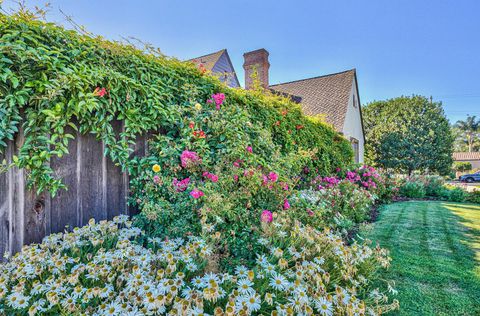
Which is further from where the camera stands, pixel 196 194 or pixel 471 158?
pixel 471 158

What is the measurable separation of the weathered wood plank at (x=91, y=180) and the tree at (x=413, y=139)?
57.5 ft

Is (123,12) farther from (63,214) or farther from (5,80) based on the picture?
(63,214)

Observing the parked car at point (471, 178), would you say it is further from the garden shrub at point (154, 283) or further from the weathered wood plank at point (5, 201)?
the weathered wood plank at point (5, 201)

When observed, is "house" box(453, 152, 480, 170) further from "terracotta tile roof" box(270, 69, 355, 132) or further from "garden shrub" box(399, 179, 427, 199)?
"garden shrub" box(399, 179, 427, 199)

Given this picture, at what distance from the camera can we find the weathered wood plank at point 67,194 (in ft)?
6.93

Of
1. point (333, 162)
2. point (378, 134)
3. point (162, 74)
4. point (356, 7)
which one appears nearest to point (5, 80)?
point (162, 74)

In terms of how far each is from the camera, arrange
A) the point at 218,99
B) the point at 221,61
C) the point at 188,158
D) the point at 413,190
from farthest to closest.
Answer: the point at 221,61, the point at 413,190, the point at 218,99, the point at 188,158

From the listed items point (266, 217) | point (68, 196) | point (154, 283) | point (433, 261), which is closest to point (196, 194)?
point (266, 217)

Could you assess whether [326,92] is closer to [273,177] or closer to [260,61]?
[260,61]

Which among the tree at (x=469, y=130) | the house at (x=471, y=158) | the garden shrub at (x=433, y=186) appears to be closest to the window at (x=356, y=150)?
the garden shrub at (x=433, y=186)

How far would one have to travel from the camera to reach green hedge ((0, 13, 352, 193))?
5.80 feet

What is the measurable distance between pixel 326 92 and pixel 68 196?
1318 cm

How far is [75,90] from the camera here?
1.97m

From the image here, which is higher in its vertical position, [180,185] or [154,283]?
[180,185]
